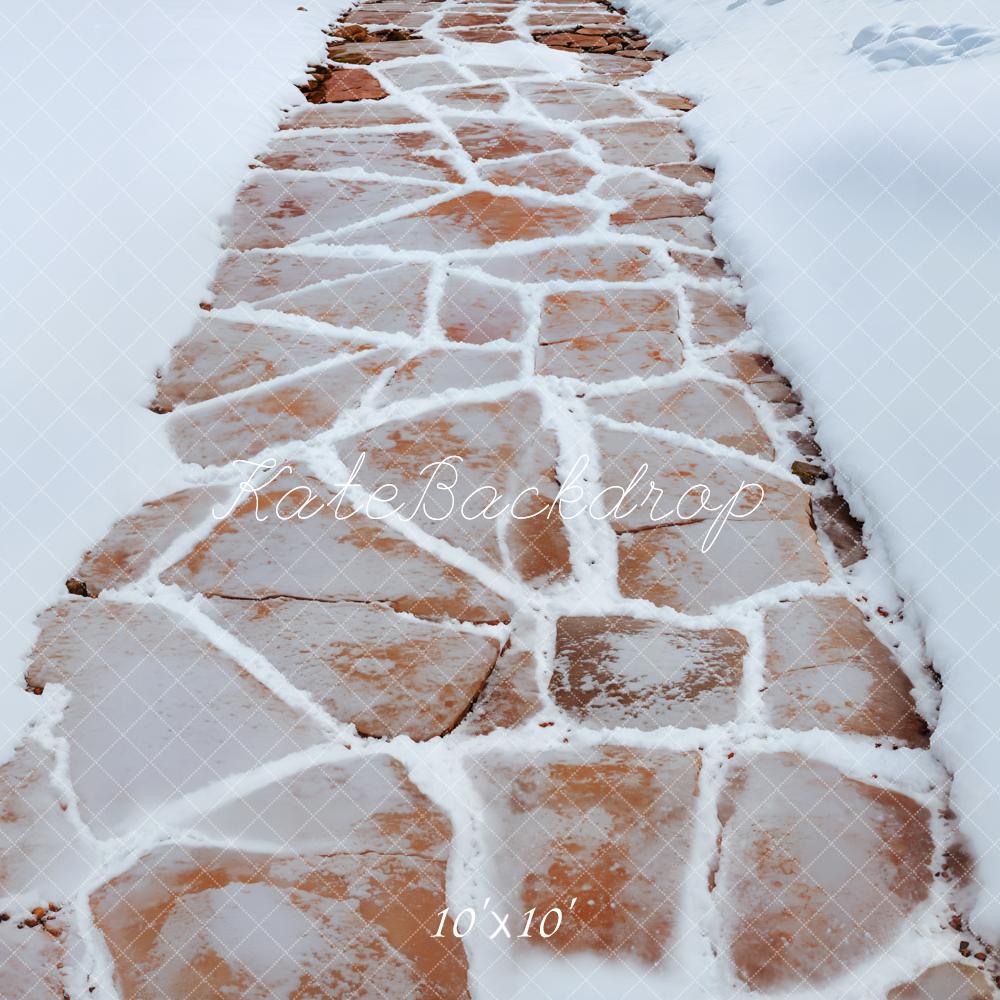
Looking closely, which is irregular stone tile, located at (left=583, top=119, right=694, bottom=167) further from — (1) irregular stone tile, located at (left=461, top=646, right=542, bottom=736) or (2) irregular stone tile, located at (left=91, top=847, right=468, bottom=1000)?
(2) irregular stone tile, located at (left=91, top=847, right=468, bottom=1000)

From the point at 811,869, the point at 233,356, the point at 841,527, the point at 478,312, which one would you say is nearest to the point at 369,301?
the point at 478,312

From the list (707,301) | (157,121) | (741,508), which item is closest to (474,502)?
(741,508)

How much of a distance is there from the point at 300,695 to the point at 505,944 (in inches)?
27.0

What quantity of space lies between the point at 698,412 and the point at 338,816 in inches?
65.5

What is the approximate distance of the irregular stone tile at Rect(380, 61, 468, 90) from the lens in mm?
5562

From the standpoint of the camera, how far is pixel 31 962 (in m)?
1.68

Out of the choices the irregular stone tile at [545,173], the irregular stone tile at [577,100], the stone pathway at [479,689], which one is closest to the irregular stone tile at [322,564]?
the stone pathway at [479,689]

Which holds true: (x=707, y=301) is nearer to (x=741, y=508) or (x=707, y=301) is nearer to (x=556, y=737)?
(x=741, y=508)

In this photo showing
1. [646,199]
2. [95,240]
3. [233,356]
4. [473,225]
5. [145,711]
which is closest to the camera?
[145,711]

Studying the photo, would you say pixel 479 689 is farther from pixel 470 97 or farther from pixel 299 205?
pixel 470 97

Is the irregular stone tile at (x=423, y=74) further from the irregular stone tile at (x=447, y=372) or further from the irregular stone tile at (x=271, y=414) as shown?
the irregular stone tile at (x=271, y=414)

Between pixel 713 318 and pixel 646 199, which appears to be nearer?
pixel 713 318

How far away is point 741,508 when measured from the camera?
8.89 ft

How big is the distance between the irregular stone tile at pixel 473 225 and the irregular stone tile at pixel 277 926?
258 centimetres
